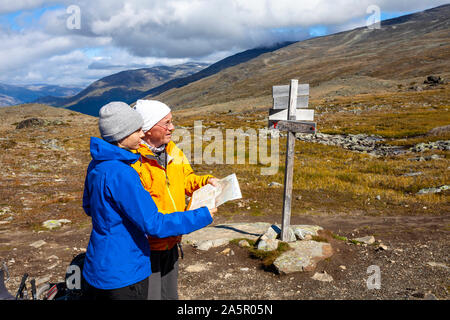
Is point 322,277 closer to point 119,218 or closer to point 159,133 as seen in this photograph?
point 159,133

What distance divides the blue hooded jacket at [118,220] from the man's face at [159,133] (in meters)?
0.71

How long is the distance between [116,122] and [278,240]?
561 centimetres

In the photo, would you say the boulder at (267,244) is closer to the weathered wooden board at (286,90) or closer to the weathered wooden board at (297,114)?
the weathered wooden board at (297,114)

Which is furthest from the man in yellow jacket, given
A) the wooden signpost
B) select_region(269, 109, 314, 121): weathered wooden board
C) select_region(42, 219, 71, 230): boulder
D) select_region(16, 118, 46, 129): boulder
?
select_region(16, 118, 46, 129): boulder

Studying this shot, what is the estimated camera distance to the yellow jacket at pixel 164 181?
3.22 metres

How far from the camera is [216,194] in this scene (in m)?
3.42

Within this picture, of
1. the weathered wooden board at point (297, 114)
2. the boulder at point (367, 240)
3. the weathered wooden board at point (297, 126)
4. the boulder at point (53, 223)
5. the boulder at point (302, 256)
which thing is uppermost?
the weathered wooden board at point (297, 114)

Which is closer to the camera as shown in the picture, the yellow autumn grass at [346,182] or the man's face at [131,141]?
the man's face at [131,141]

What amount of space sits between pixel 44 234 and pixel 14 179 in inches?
394

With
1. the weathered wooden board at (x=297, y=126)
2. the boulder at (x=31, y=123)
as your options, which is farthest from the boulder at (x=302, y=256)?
the boulder at (x=31, y=123)

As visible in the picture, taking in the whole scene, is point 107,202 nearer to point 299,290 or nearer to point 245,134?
point 299,290

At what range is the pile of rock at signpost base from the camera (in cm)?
632
